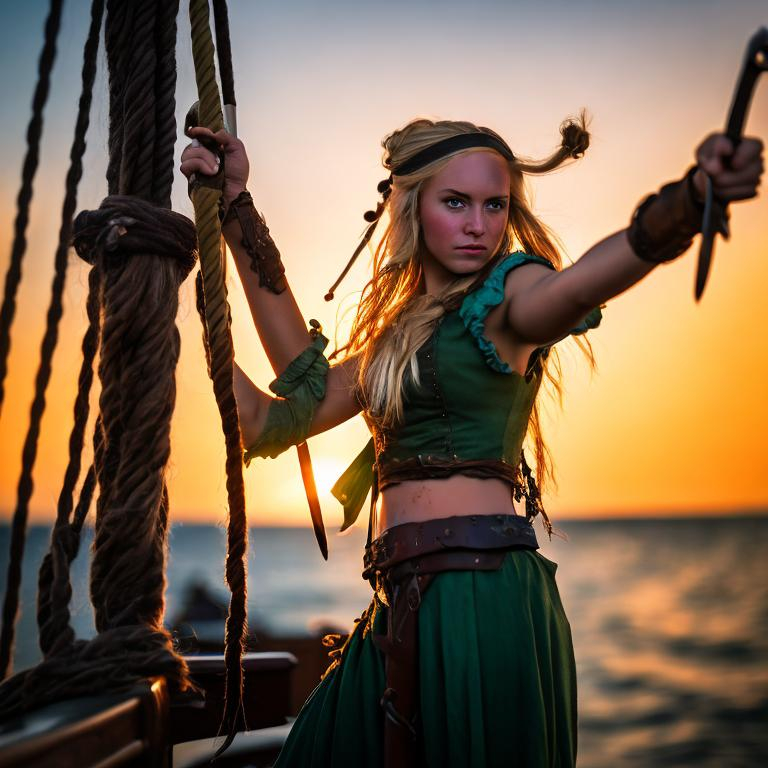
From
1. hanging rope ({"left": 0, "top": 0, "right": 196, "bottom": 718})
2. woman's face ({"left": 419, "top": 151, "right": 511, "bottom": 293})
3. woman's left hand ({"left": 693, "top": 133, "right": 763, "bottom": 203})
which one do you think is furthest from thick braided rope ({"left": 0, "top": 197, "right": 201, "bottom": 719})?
woman's left hand ({"left": 693, "top": 133, "right": 763, "bottom": 203})

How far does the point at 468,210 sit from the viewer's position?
2164 mm

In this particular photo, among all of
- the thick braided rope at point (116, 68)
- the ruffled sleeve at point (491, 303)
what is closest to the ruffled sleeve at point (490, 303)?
the ruffled sleeve at point (491, 303)

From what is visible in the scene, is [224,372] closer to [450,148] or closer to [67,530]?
[67,530]

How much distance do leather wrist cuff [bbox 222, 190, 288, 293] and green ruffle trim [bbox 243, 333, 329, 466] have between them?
0.59 ft

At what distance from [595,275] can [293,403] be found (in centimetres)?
85

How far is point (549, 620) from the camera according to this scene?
194cm

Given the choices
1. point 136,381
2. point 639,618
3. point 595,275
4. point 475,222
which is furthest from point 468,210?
point 639,618

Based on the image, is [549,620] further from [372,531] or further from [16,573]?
[16,573]

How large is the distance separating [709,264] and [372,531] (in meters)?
1.10

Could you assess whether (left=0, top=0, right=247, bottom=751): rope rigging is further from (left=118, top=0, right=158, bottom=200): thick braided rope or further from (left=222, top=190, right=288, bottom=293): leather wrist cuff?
(left=222, top=190, right=288, bottom=293): leather wrist cuff

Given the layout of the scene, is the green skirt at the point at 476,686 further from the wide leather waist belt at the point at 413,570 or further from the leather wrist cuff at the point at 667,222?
the leather wrist cuff at the point at 667,222

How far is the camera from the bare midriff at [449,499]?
1.98 metres

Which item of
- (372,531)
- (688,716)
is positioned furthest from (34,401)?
(688,716)

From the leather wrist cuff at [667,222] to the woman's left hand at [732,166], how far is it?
2.4 inches
